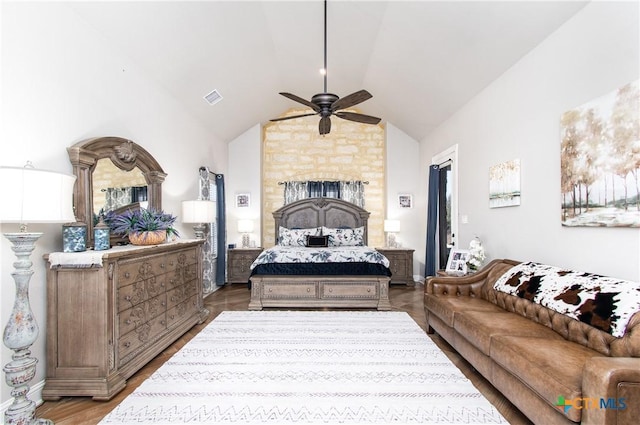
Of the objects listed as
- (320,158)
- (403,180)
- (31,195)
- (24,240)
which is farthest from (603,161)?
(320,158)

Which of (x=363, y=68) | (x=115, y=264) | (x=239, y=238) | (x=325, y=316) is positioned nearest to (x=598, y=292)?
(x=325, y=316)

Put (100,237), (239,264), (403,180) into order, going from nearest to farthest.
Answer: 1. (100,237)
2. (239,264)
3. (403,180)

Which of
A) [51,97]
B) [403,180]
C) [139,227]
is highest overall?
[51,97]

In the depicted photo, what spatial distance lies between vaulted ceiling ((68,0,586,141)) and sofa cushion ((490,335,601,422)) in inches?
102

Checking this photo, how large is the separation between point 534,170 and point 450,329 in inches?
69.0

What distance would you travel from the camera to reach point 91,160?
2.76 meters

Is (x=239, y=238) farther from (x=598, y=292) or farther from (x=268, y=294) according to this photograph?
(x=598, y=292)

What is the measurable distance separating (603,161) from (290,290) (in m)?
3.73

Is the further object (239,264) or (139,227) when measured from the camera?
(239,264)

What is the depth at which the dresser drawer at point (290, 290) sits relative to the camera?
4.71 m

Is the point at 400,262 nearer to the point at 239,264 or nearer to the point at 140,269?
the point at 239,264

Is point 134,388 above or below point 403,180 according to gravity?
below

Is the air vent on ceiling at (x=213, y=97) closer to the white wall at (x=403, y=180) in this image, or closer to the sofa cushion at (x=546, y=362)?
the white wall at (x=403, y=180)

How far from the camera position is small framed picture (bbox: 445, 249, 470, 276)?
3.92 meters
